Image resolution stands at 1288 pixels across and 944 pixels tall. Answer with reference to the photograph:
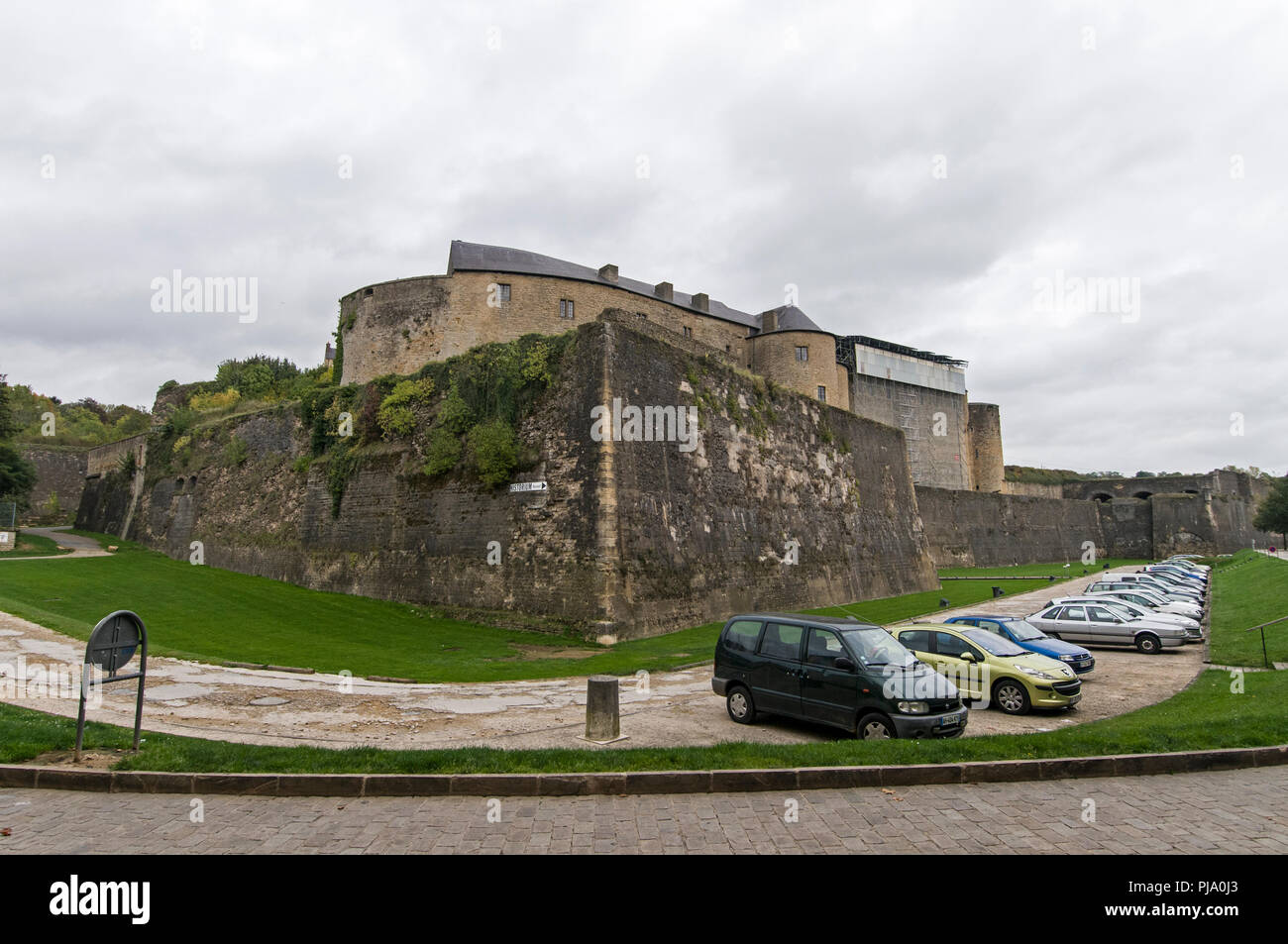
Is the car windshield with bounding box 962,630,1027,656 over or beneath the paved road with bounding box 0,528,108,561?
beneath

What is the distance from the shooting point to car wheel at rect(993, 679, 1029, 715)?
11953 mm

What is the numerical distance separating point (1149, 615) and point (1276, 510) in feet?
166

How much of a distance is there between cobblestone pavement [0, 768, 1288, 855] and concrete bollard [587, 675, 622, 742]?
102 inches

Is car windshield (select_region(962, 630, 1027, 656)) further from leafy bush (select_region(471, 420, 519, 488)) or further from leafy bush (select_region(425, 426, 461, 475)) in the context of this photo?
leafy bush (select_region(425, 426, 461, 475))

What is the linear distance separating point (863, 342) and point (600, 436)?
51.0m

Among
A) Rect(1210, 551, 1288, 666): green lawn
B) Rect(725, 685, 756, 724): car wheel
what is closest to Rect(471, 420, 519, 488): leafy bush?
Rect(725, 685, 756, 724): car wheel

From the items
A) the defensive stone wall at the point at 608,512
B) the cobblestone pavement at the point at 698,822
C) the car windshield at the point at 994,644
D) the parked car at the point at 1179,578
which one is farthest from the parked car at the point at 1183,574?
the cobblestone pavement at the point at 698,822

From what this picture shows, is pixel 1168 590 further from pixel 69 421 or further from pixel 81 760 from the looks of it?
pixel 69 421

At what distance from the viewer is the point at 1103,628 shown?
780 inches

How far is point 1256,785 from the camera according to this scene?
7.25 m

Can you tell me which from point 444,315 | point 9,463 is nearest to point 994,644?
point 444,315

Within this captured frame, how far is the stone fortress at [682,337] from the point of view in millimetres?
37469
